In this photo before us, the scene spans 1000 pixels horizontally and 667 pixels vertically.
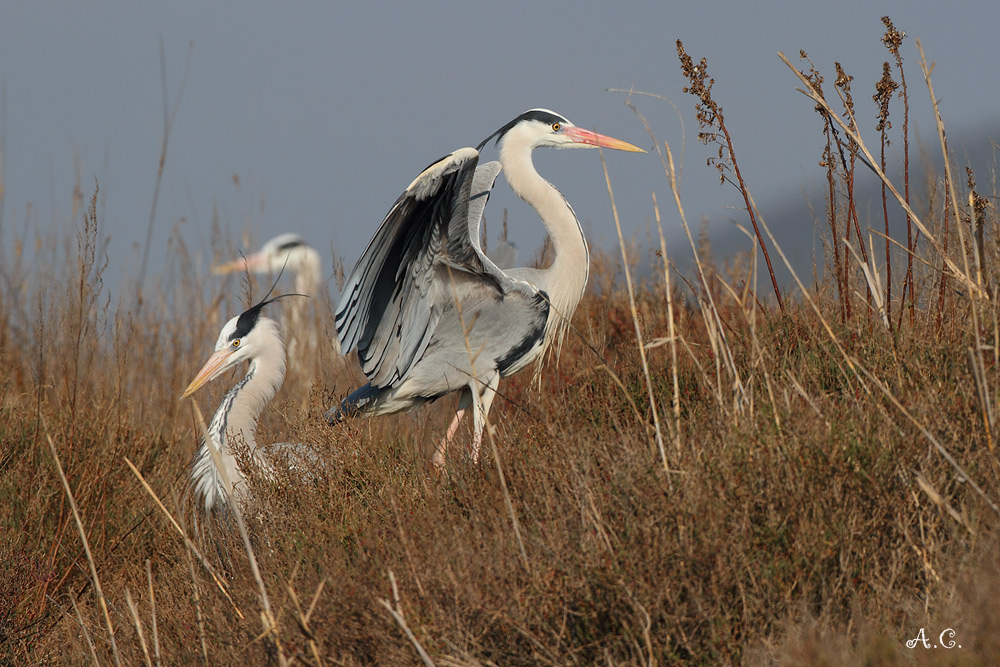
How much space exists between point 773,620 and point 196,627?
1619 millimetres

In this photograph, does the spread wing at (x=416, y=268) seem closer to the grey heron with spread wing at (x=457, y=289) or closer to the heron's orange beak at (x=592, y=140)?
the grey heron with spread wing at (x=457, y=289)

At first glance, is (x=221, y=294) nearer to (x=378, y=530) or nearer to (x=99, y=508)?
(x=99, y=508)

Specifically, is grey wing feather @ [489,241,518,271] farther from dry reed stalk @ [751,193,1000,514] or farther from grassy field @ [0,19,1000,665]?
dry reed stalk @ [751,193,1000,514]

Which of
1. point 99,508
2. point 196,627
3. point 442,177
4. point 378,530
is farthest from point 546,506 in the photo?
point 99,508

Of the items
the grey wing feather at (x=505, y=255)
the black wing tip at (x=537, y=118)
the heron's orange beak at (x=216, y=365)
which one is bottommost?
the heron's orange beak at (x=216, y=365)

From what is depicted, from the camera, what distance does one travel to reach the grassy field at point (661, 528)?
6.31ft

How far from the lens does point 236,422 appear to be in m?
4.46

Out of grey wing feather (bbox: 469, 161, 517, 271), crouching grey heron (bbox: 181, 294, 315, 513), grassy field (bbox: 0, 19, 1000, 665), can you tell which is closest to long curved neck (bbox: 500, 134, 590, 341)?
grey wing feather (bbox: 469, 161, 517, 271)

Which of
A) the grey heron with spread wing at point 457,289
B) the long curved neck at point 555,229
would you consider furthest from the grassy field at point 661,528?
the long curved neck at point 555,229

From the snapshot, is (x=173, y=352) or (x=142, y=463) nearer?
(x=142, y=463)

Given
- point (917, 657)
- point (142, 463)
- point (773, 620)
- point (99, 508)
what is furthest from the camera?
point (142, 463)

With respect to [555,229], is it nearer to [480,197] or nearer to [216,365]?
[480,197]

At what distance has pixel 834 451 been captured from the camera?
6.94 feet

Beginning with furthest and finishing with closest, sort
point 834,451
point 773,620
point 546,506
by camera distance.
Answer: point 546,506 < point 834,451 < point 773,620
